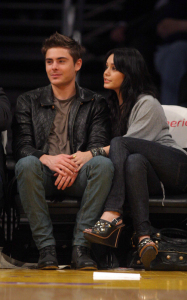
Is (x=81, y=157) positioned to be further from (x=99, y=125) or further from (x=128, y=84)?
(x=128, y=84)

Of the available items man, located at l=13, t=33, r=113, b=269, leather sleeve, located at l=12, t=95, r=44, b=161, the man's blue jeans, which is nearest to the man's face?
man, located at l=13, t=33, r=113, b=269

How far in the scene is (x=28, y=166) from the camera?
8.00ft

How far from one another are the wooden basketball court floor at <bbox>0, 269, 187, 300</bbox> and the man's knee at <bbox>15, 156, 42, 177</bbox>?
54 cm

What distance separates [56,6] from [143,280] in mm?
4161

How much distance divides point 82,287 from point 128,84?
5.00ft

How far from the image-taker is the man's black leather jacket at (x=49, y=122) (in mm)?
2793

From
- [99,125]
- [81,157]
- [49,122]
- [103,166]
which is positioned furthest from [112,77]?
[103,166]

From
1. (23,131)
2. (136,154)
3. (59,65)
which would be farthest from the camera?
(59,65)

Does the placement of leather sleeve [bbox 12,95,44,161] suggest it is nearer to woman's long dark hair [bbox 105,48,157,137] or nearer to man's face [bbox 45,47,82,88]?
man's face [bbox 45,47,82,88]

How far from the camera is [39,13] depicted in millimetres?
5523

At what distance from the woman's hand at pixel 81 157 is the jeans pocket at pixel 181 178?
1.76ft

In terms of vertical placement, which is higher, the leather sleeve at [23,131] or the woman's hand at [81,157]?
the leather sleeve at [23,131]

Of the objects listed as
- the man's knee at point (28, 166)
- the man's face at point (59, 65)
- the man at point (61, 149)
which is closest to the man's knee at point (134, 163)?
the man at point (61, 149)

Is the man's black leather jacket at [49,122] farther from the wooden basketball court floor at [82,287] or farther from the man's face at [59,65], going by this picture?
the wooden basketball court floor at [82,287]
